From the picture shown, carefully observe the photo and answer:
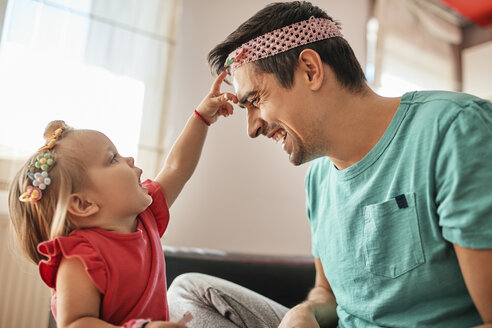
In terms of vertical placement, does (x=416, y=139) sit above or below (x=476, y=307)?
above

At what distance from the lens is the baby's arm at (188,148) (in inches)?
50.3

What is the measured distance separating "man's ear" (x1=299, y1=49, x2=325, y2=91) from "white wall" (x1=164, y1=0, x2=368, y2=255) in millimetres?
1715

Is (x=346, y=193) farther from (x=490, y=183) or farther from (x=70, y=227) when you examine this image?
(x=70, y=227)

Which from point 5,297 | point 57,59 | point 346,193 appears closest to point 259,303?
point 346,193

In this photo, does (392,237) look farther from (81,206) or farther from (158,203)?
→ (81,206)

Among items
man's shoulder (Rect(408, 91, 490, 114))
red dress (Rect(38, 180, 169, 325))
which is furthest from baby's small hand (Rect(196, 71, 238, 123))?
man's shoulder (Rect(408, 91, 490, 114))

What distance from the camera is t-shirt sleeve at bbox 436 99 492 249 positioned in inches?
30.6

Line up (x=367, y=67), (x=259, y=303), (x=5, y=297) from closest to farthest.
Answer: (x=259, y=303) < (x=5, y=297) < (x=367, y=67)

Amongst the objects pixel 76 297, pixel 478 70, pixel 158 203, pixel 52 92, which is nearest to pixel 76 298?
pixel 76 297

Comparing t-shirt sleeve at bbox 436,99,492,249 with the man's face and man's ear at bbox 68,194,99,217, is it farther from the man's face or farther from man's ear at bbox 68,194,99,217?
man's ear at bbox 68,194,99,217

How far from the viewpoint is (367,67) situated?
162 inches

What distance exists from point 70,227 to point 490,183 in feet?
3.19

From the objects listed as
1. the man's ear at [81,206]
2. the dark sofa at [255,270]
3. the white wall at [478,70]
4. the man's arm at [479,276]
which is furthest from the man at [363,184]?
the white wall at [478,70]

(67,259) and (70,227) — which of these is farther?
(70,227)
